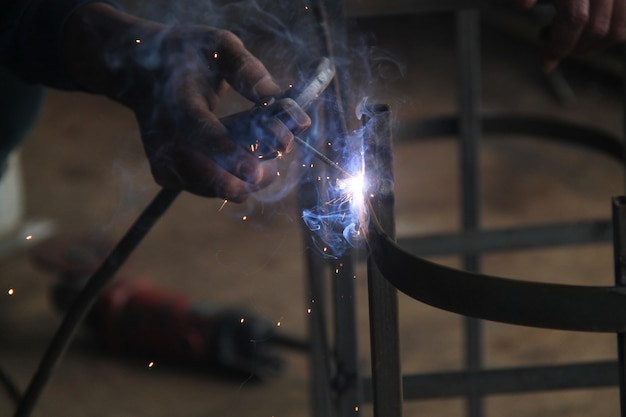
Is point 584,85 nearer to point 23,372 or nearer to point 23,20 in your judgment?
point 23,372

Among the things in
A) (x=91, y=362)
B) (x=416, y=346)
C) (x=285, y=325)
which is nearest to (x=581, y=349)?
(x=416, y=346)

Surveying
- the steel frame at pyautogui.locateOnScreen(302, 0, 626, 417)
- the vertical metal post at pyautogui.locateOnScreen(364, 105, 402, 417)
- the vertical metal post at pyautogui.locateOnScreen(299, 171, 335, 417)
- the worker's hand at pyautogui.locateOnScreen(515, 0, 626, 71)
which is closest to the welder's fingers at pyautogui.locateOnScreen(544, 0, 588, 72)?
the worker's hand at pyautogui.locateOnScreen(515, 0, 626, 71)

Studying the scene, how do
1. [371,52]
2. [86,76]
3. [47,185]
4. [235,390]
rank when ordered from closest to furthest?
[86,76]
[371,52]
[235,390]
[47,185]

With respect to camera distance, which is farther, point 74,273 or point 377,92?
point 74,273

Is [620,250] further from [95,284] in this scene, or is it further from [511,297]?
[95,284]

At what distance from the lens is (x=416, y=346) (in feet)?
8.98

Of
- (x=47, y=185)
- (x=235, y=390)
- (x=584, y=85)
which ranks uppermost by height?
(x=584, y=85)

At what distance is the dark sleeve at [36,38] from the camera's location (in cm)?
109

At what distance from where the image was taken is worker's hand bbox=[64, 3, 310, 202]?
0.84 m

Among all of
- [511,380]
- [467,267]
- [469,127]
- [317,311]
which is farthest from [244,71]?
[467,267]

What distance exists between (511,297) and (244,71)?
1.15ft

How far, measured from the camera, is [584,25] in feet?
3.88

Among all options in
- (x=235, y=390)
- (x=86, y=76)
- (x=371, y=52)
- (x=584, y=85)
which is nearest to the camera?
(x=86, y=76)

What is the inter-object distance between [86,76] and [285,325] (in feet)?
5.96
